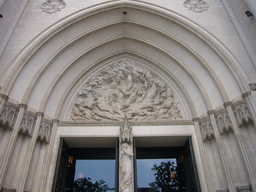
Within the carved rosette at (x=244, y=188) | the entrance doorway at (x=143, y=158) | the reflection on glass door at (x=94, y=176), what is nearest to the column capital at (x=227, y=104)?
the entrance doorway at (x=143, y=158)

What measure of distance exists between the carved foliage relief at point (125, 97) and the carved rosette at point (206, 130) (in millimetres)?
946

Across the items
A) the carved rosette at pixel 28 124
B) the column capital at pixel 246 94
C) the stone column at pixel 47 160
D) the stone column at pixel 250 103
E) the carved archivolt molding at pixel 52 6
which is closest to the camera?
the stone column at pixel 250 103

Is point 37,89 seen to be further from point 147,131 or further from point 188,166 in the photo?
point 188,166

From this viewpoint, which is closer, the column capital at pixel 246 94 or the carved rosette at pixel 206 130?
the column capital at pixel 246 94

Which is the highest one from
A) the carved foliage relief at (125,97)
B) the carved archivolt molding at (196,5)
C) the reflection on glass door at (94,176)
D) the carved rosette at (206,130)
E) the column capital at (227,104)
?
the carved archivolt molding at (196,5)

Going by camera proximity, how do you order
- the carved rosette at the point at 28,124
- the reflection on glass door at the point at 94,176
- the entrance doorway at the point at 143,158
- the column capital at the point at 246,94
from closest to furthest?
the column capital at the point at 246,94 → the carved rosette at the point at 28,124 → the entrance doorway at the point at 143,158 → the reflection on glass door at the point at 94,176

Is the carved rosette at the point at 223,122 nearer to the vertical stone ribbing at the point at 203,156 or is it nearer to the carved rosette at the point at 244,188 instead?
the vertical stone ribbing at the point at 203,156

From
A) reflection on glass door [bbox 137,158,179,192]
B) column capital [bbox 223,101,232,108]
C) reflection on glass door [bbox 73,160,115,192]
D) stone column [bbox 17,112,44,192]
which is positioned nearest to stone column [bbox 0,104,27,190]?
stone column [bbox 17,112,44,192]

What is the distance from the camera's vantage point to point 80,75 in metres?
7.61

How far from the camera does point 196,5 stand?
24.4 ft

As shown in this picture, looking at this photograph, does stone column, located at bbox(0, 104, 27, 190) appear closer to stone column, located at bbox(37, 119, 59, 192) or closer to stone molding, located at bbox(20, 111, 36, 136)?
stone molding, located at bbox(20, 111, 36, 136)

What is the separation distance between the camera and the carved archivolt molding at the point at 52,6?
7.30 metres

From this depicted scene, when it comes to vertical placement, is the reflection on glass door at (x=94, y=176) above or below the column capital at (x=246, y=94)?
below

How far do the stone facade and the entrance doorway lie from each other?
275 mm
